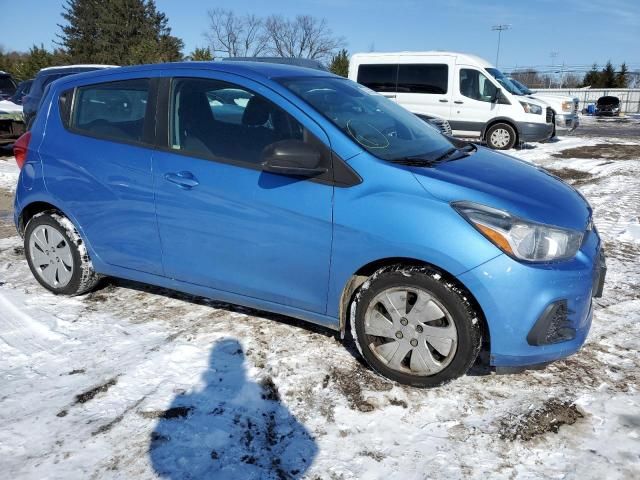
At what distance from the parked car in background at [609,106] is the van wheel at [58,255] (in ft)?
104

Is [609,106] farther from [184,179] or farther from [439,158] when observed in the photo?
[184,179]

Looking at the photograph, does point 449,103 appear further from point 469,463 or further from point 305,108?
point 469,463

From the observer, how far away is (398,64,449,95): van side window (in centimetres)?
1251

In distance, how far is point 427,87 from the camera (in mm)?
12703

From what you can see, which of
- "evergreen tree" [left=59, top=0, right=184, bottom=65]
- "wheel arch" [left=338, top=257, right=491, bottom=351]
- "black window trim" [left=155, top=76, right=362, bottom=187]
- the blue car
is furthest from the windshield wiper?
"evergreen tree" [left=59, top=0, right=184, bottom=65]

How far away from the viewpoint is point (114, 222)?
3.46 m

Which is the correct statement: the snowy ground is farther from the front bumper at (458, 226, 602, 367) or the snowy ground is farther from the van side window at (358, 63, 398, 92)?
the van side window at (358, 63, 398, 92)

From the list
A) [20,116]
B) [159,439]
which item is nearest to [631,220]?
[159,439]

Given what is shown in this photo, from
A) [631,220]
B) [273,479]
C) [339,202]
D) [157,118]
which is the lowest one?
[273,479]

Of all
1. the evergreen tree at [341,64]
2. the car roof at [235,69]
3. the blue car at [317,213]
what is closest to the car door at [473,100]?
the blue car at [317,213]

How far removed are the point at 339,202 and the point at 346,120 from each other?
0.58 m

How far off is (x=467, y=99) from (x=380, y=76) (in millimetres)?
2354

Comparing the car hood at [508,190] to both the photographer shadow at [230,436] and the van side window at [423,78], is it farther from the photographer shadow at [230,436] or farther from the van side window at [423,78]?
the van side window at [423,78]

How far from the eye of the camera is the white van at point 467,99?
12211 millimetres
